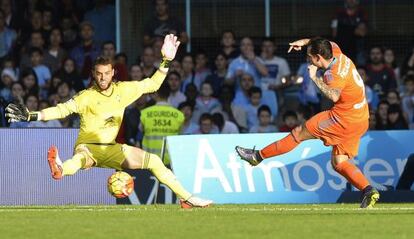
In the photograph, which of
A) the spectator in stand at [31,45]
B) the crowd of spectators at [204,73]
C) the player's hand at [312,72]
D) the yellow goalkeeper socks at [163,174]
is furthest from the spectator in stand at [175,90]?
the player's hand at [312,72]

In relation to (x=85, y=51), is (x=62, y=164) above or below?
below

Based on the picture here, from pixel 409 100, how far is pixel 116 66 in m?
5.06

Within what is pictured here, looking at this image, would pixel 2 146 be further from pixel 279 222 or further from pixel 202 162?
pixel 279 222

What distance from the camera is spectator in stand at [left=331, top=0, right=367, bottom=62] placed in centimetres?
2309

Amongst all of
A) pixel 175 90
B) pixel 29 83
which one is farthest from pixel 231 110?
pixel 29 83

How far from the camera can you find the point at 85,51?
2334 centimetres

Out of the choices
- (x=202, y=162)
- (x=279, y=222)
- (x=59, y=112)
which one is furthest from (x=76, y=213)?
(x=202, y=162)

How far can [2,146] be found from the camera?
63.1ft

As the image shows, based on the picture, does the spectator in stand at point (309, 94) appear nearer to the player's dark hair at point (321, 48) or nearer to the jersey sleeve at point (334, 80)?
the jersey sleeve at point (334, 80)

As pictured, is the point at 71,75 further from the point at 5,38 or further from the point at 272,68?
the point at 272,68

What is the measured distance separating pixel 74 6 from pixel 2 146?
598cm

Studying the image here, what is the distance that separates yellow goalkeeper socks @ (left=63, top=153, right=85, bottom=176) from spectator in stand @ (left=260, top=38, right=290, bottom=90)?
7195 millimetres

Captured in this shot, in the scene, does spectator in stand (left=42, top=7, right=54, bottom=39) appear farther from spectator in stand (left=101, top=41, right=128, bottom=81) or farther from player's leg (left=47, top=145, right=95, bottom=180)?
player's leg (left=47, top=145, right=95, bottom=180)

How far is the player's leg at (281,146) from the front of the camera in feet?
53.7
